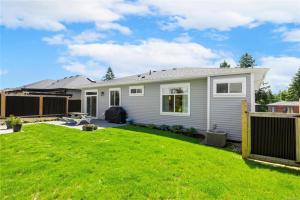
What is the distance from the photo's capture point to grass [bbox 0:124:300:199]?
3918 millimetres

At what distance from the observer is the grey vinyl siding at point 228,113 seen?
9.20 m

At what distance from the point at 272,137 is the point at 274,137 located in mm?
54

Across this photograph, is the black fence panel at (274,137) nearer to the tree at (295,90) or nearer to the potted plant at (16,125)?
the potted plant at (16,125)

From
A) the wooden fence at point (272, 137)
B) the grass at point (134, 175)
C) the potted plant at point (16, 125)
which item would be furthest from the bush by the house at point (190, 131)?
the potted plant at point (16, 125)

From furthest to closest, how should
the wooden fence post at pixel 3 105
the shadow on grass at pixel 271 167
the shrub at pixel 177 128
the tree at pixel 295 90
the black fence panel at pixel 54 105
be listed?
the tree at pixel 295 90 → the black fence panel at pixel 54 105 → the wooden fence post at pixel 3 105 → the shrub at pixel 177 128 → the shadow on grass at pixel 271 167

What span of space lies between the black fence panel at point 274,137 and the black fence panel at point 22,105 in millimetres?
15976

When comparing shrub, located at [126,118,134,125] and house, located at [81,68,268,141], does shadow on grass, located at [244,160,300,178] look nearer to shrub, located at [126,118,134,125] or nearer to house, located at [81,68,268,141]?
house, located at [81,68,268,141]

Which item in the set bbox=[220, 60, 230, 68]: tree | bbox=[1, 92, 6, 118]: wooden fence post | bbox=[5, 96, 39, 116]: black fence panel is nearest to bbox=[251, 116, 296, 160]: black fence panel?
bbox=[5, 96, 39, 116]: black fence panel

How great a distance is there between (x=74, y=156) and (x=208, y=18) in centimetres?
871

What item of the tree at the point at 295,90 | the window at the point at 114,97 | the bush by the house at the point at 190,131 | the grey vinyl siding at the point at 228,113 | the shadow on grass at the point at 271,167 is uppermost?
the tree at the point at 295,90

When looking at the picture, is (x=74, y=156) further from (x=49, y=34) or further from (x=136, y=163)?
(x=49, y=34)

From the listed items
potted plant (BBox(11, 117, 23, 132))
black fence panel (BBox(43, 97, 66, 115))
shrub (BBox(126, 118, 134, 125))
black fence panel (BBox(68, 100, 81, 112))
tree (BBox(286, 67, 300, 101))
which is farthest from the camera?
tree (BBox(286, 67, 300, 101))

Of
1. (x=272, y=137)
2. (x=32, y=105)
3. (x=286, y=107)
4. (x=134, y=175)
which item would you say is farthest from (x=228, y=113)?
(x=286, y=107)

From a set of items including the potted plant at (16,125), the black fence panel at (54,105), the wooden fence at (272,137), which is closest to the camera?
the wooden fence at (272,137)
